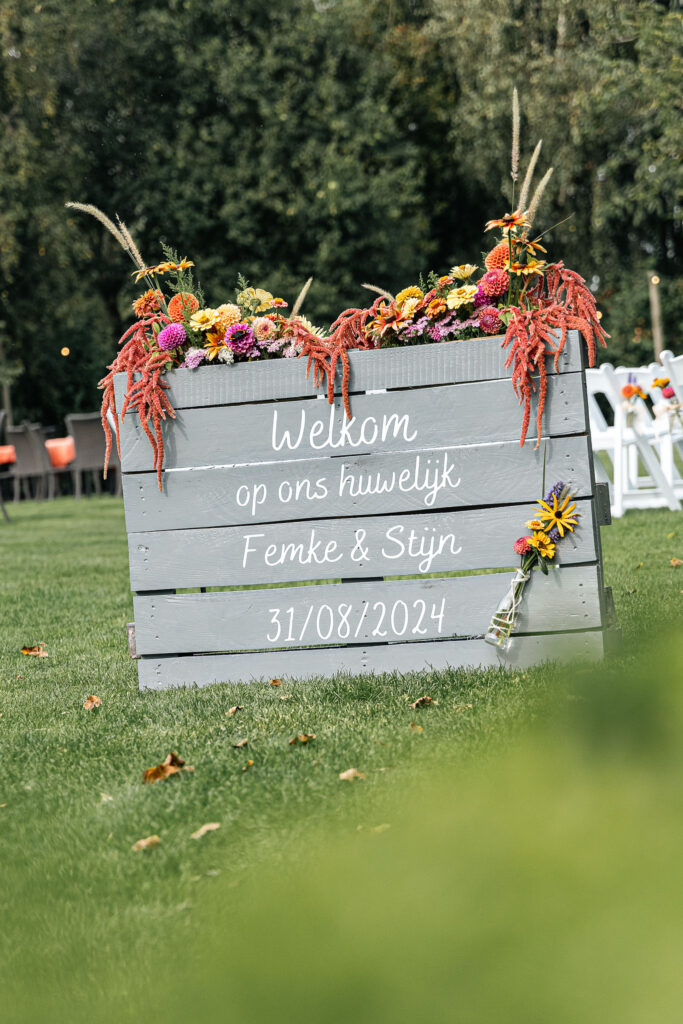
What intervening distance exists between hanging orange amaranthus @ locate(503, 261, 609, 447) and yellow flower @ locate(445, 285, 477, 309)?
0.53 ft

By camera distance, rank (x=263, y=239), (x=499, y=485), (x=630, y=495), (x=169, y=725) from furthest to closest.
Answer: (x=263, y=239) → (x=630, y=495) → (x=499, y=485) → (x=169, y=725)

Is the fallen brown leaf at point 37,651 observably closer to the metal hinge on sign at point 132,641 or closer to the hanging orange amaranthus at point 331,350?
the metal hinge on sign at point 132,641

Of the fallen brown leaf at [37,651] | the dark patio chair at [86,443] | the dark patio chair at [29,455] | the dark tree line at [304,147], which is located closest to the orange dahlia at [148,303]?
the fallen brown leaf at [37,651]

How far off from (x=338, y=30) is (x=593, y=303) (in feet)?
71.8

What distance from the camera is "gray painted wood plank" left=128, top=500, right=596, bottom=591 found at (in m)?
3.46

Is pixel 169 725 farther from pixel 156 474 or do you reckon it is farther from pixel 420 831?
pixel 420 831

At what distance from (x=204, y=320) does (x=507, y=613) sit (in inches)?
55.0

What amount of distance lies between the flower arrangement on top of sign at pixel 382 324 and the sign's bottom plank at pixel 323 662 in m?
0.71

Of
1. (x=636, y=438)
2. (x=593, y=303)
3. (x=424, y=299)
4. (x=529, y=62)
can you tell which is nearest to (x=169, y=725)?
(x=424, y=299)

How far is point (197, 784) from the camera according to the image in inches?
101

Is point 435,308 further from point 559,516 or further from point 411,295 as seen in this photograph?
point 559,516

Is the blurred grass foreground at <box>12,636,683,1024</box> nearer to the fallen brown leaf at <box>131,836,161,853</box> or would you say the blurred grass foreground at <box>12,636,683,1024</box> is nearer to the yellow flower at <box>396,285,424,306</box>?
the fallen brown leaf at <box>131,836,161,853</box>

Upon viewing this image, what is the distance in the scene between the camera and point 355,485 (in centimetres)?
356

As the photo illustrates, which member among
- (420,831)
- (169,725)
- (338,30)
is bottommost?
(169,725)
